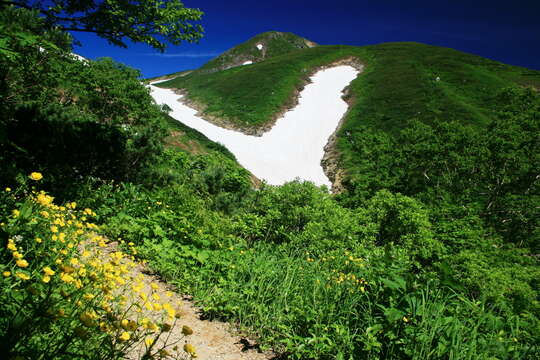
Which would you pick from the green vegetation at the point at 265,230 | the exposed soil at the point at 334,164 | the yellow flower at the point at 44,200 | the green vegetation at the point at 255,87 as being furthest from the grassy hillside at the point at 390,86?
the yellow flower at the point at 44,200

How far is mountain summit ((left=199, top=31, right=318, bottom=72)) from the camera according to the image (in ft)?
268

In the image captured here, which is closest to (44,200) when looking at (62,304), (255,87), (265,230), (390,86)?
(62,304)

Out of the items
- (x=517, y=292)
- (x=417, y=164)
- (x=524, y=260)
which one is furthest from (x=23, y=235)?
(x=417, y=164)

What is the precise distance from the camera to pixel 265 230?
8.89m

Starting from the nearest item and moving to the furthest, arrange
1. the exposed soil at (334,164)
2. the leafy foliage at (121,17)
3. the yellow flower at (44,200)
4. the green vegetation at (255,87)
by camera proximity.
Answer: the yellow flower at (44,200) < the leafy foliage at (121,17) < the exposed soil at (334,164) < the green vegetation at (255,87)

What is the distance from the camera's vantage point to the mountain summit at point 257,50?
268 feet

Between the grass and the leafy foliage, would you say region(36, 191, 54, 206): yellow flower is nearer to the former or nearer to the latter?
the leafy foliage

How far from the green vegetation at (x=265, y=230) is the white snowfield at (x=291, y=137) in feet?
30.5

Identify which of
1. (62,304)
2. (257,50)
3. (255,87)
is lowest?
(62,304)

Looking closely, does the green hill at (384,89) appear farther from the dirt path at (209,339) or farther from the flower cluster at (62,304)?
the flower cluster at (62,304)

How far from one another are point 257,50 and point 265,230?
88.7m

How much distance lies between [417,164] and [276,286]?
55.9 ft

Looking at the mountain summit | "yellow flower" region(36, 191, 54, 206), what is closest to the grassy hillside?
the mountain summit

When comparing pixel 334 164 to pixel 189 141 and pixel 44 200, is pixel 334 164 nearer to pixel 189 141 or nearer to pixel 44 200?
pixel 189 141
